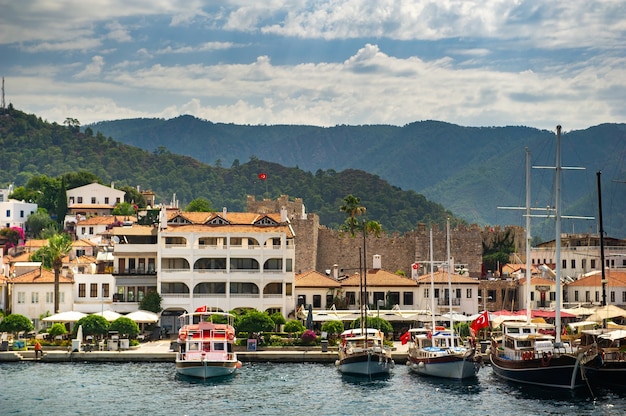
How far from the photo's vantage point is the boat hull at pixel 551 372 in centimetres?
6400

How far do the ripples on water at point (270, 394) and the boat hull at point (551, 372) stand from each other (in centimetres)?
68

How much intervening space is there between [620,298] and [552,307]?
5.38 m

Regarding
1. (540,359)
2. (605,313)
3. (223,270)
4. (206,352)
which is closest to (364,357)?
(206,352)

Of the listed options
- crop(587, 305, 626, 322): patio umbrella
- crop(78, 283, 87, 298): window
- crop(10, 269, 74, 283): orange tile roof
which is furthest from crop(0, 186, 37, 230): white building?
→ crop(587, 305, 626, 322): patio umbrella

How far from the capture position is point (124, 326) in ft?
266

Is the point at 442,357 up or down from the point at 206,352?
down

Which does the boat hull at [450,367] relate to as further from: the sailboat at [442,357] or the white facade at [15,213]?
the white facade at [15,213]

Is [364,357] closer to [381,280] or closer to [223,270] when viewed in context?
[223,270]

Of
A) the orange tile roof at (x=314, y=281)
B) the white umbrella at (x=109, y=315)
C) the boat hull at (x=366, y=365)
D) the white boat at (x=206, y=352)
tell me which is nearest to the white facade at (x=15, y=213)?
the orange tile roof at (x=314, y=281)

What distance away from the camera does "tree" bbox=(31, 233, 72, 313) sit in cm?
8956

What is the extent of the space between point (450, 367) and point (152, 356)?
19.1 metres

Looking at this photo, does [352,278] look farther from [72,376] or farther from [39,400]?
[39,400]

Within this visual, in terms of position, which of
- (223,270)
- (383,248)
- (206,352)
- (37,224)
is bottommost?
(206,352)

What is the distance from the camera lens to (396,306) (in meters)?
91.3
